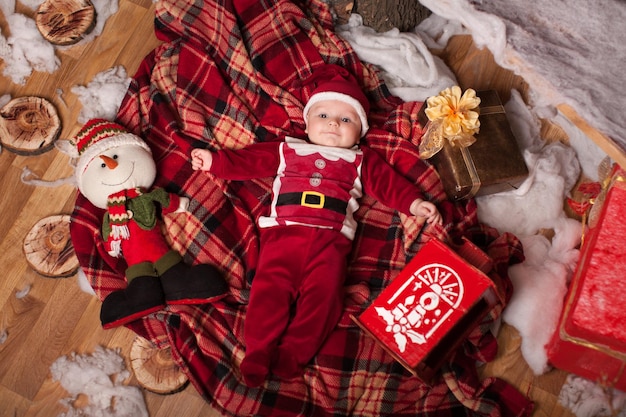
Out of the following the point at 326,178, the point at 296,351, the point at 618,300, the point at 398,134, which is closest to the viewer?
the point at 618,300

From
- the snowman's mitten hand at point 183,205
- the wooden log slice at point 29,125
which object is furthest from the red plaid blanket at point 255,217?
the wooden log slice at point 29,125

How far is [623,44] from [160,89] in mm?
1579

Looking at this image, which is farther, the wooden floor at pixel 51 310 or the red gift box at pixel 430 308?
the wooden floor at pixel 51 310

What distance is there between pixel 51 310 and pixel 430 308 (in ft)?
4.01

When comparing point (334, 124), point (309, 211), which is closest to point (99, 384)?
point (309, 211)

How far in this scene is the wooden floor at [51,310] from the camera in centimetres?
172

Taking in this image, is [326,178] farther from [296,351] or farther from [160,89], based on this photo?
[160,89]

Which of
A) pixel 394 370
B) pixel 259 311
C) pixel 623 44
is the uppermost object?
pixel 623 44

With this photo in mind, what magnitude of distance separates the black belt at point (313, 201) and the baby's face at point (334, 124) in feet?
0.58

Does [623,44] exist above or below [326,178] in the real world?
above

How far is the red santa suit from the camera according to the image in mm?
1651

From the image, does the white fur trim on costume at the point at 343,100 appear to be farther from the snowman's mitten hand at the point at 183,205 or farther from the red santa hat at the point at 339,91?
the snowman's mitten hand at the point at 183,205

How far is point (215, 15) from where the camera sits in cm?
197

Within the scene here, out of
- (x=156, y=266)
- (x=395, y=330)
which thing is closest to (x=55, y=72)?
(x=156, y=266)
